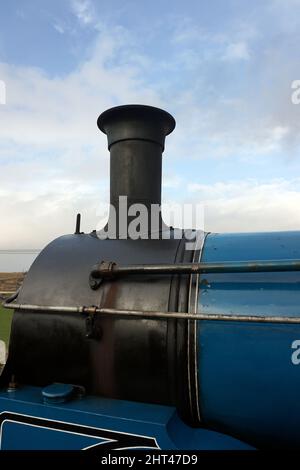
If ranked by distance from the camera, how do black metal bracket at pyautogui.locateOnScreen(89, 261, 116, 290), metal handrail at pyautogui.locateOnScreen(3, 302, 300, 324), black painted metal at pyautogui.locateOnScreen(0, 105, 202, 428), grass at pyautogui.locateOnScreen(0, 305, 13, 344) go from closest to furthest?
metal handrail at pyautogui.locateOnScreen(3, 302, 300, 324) → black painted metal at pyautogui.locateOnScreen(0, 105, 202, 428) → black metal bracket at pyautogui.locateOnScreen(89, 261, 116, 290) → grass at pyautogui.locateOnScreen(0, 305, 13, 344)

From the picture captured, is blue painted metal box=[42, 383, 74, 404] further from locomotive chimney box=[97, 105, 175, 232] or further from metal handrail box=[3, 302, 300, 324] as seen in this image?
locomotive chimney box=[97, 105, 175, 232]

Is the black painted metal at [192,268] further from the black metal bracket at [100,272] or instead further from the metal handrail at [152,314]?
the metal handrail at [152,314]

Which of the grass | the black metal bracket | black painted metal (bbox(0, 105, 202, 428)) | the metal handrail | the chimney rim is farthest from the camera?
the grass

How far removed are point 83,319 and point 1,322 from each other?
9.40m

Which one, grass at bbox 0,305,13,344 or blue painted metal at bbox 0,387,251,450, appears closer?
blue painted metal at bbox 0,387,251,450

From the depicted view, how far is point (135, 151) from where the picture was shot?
299 centimetres

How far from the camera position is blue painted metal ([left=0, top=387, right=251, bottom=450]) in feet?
6.49

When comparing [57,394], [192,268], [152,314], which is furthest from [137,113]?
[57,394]

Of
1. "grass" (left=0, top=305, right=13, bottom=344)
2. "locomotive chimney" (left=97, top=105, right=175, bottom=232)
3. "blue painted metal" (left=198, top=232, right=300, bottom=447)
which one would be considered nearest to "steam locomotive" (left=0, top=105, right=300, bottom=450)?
"blue painted metal" (left=198, top=232, right=300, bottom=447)

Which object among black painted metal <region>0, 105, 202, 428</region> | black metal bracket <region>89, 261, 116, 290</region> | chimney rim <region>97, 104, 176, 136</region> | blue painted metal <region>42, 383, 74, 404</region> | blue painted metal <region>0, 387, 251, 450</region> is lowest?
blue painted metal <region>0, 387, 251, 450</region>

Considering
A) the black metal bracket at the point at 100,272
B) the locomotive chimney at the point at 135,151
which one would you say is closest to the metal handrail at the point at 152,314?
the black metal bracket at the point at 100,272

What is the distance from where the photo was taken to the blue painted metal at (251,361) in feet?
6.38

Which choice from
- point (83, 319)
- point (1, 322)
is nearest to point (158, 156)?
point (83, 319)

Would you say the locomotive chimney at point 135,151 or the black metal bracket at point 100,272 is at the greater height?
the locomotive chimney at point 135,151
